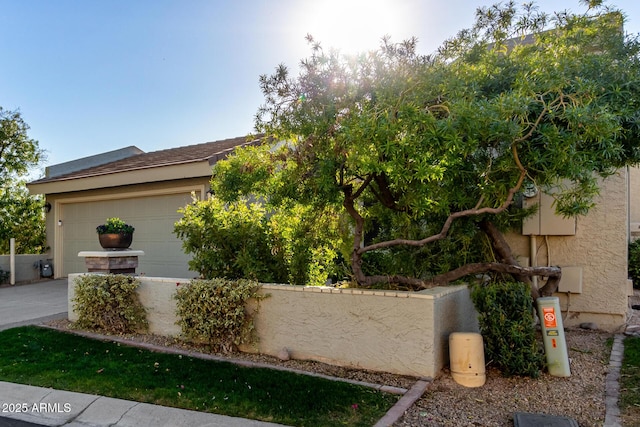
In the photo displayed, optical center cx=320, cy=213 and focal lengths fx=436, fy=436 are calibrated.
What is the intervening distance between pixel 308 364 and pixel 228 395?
3.95ft

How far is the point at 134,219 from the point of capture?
1103 centimetres

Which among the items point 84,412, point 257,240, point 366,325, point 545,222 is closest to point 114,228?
point 257,240

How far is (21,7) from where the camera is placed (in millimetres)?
9023

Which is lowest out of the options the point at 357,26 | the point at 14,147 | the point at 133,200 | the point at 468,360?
the point at 468,360

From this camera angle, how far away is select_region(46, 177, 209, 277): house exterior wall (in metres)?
10.2

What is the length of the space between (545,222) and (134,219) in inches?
364

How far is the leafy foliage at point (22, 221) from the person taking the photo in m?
13.4

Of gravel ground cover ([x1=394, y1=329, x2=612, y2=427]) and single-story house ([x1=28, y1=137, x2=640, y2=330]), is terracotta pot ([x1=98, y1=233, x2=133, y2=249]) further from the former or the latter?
gravel ground cover ([x1=394, y1=329, x2=612, y2=427])

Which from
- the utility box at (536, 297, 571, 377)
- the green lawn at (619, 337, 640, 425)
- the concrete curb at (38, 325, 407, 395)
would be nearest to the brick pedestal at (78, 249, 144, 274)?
the concrete curb at (38, 325, 407, 395)

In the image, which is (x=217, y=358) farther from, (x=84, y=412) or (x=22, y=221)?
(x=22, y=221)

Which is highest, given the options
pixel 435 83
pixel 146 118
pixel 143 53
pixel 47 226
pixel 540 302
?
pixel 143 53

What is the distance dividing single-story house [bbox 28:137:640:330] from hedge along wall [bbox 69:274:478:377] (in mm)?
2113

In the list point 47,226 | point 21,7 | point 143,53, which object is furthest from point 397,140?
point 47,226

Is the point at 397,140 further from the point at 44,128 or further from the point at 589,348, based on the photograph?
the point at 44,128
